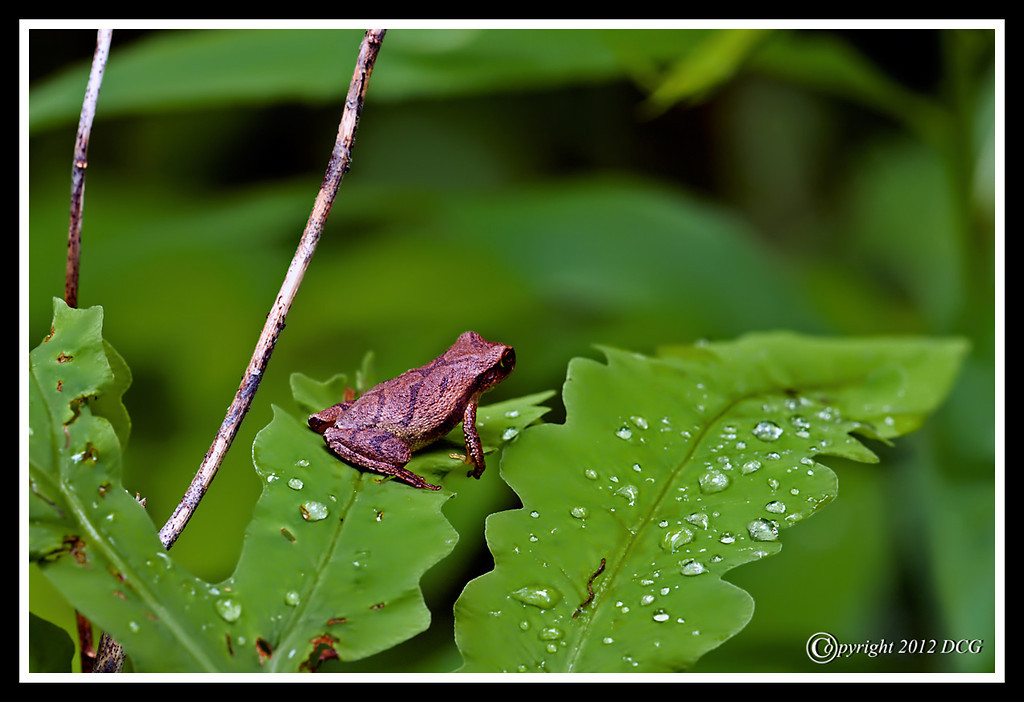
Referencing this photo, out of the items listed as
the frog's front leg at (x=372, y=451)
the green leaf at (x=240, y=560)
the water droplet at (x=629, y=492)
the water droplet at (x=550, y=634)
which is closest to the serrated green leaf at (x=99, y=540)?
the green leaf at (x=240, y=560)

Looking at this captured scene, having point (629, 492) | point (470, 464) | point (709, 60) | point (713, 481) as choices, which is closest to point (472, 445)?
point (470, 464)

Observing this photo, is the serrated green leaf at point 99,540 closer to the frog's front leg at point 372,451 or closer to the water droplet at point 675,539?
the frog's front leg at point 372,451

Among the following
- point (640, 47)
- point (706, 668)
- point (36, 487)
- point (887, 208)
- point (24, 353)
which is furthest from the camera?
point (887, 208)

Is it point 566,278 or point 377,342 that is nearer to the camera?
point 377,342

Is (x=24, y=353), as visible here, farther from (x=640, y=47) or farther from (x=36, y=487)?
(x=640, y=47)

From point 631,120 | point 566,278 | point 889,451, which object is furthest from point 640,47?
point 889,451

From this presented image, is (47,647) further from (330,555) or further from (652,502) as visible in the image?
(652,502)
